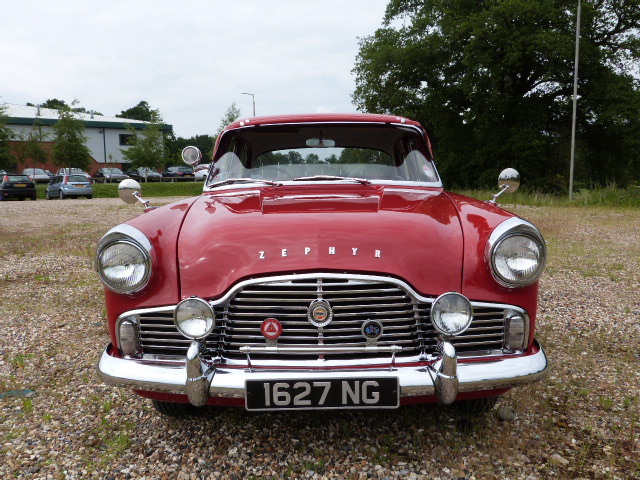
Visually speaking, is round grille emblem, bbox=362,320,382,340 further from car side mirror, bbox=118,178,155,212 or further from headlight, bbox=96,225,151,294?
car side mirror, bbox=118,178,155,212

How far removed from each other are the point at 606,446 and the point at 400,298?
1319 millimetres

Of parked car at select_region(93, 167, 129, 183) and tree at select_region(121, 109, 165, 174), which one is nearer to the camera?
tree at select_region(121, 109, 165, 174)

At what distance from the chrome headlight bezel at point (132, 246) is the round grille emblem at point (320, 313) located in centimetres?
74

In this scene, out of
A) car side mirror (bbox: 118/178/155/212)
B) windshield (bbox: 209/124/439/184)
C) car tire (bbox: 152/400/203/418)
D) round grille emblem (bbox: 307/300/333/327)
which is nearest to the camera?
round grille emblem (bbox: 307/300/333/327)

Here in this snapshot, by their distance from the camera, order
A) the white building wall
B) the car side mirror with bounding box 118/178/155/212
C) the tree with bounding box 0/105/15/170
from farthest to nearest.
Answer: the white building wall
the tree with bounding box 0/105/15/170
the car side mirror with bounding box 118/178/155/212

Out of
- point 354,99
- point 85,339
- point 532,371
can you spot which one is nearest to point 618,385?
point 532,371

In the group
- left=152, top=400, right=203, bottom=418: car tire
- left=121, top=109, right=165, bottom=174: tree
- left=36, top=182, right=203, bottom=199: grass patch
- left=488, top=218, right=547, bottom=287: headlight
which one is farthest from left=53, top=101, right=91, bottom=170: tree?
left=488, top=218, right=547, bottom=287: headlight

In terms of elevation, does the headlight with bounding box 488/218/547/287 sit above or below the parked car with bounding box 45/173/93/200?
above

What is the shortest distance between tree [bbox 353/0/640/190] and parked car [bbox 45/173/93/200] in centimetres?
1417

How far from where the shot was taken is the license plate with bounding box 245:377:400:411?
206 cm

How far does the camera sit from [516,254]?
91.5 inches

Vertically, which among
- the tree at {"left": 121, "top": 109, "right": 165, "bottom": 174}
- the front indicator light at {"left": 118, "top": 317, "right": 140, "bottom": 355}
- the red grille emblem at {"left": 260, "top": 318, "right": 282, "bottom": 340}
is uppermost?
the tree at {"left": 121, "top": 109, "right": 165, "bottom": 174}

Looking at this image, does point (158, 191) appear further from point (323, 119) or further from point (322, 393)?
point (322, 393)

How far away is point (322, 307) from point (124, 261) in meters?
0.92
